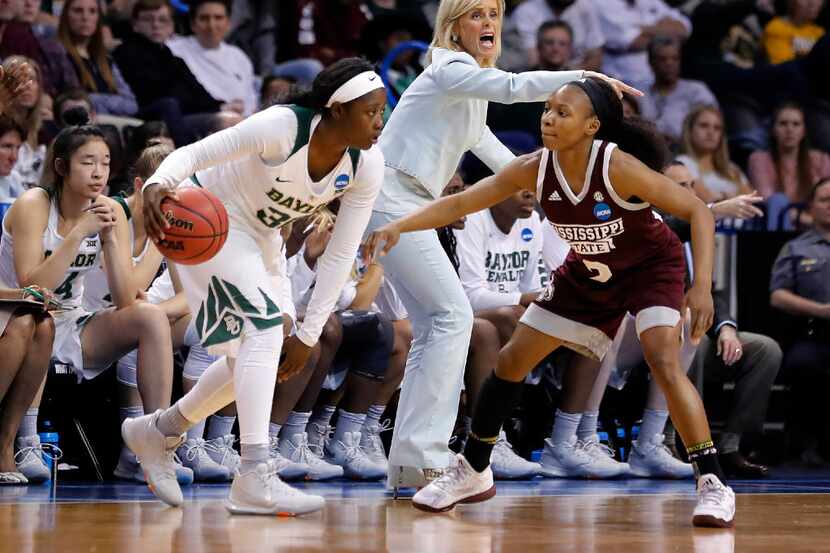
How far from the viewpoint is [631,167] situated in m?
4.41

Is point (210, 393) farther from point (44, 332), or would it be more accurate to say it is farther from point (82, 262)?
point (82, 262)

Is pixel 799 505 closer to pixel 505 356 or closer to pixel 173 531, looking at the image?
pixel 505 356

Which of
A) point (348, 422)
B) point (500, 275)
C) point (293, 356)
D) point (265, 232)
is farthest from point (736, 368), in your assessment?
point (265, 232)

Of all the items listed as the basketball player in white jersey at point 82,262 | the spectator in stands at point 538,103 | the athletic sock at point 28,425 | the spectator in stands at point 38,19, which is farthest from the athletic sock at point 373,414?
the spectator in stands at point 38,19

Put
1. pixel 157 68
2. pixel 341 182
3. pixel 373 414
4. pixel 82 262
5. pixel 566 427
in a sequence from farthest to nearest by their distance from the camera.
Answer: pixel 157 68
pixel 566 427
pixel 373 414
pixel 82 262
pixel 341 182

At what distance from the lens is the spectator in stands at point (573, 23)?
392 inches

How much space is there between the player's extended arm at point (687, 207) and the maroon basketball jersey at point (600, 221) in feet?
0.15

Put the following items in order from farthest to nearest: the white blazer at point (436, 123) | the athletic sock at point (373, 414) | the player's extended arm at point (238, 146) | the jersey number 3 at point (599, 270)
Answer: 1. the athletic sock at point (373, 414)
2. the white blazer at point (436, 123)
3. the jersey number 3 at point (599, 270)
4. the player's extended arm at point (238, 146)

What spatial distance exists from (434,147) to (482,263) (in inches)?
66.3

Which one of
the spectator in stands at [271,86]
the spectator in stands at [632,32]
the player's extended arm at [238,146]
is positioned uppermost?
→ the spectator in stands at [632,32]

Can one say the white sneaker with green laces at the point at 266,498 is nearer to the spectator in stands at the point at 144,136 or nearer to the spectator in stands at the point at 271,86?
the spectator in stands at the point at 144,136

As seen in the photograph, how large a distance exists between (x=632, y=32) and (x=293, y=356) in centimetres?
649

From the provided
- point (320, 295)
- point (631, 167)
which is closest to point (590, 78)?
point (631, 167)

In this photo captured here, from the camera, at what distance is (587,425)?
6816mm
